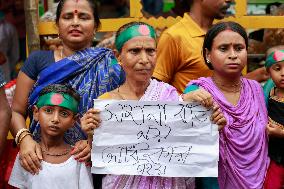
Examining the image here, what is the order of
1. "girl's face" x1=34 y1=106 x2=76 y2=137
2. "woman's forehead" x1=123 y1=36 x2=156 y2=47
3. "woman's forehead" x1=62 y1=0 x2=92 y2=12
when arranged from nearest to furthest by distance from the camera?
"woman's forehead" x1=123 y1=36 x2=156 y2=47
"girl's face" x1=34 y1=106 x2=76 y2=137
"woman's forehead" x1=62 y1=0 x2=92 y2=12

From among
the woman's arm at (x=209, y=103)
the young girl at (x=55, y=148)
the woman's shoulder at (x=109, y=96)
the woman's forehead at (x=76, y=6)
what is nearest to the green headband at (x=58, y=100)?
the young girl at (x=55, y=148)

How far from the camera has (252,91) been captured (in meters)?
3.25

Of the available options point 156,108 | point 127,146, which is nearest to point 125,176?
point 127,146

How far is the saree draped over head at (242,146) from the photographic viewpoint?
308 centimetres

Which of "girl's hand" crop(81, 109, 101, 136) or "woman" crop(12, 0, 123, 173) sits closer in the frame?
"girl's hand" crop(81, 109, 101, 136)

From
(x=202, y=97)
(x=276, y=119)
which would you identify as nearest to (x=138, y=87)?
(x=202, y=97)

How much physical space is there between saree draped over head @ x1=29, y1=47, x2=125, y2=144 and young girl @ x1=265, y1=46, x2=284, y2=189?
0.94 meters

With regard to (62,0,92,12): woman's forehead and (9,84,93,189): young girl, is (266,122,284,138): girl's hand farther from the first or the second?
(62,0,92,12): woman's forehead

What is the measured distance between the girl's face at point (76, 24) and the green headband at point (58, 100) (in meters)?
0.40

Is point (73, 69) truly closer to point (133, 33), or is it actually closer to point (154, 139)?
point (133, 33)

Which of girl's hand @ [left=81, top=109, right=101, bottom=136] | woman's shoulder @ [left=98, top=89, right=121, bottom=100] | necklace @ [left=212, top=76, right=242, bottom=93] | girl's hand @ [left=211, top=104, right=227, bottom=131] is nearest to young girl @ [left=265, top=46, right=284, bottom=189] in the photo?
necklace @ [left=212, top=76, right=242, bottom=93]

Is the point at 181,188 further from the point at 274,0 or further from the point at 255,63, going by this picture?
the point at 274,0

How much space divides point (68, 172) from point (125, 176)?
0.34 metres

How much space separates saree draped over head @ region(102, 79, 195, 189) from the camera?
305cm
